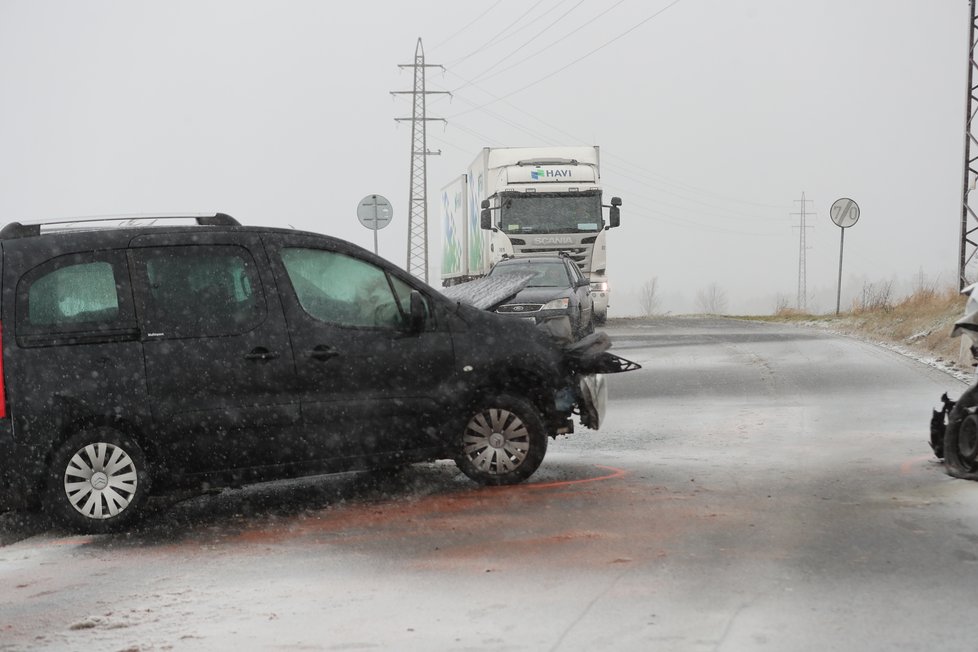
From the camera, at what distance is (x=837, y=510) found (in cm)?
785

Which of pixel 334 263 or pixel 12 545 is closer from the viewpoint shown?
pixel 12 545

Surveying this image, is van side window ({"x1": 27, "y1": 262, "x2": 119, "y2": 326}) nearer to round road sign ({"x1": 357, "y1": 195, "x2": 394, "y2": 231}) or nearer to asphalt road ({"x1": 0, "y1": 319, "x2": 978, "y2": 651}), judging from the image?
asphalt road ({"x1": 0, "y1": 319, "x2": 978, "y2": 651})

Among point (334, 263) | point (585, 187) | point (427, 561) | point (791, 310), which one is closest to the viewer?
point (427, 561)

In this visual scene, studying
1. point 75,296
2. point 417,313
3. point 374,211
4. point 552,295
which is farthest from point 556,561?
point 374,211

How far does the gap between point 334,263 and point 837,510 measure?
3699 millimetres

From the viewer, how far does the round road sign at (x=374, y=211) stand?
25516 mm

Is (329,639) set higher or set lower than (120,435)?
lower

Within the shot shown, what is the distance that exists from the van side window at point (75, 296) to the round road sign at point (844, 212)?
98.7 feet

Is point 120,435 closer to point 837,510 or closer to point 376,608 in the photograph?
point 376,608

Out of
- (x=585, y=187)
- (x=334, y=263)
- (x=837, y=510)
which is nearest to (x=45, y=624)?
(x=334, y=263)

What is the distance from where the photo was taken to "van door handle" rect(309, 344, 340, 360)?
27.0 ft

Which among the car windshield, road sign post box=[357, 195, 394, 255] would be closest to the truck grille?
road sign post box=[357, 195, 394, 255]

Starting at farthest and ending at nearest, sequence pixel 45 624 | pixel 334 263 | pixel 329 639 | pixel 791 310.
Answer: pixel 791 310 → pixel 334 263 → pixel 45 624 → pixel 329 639

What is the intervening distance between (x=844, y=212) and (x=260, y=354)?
30067mm
